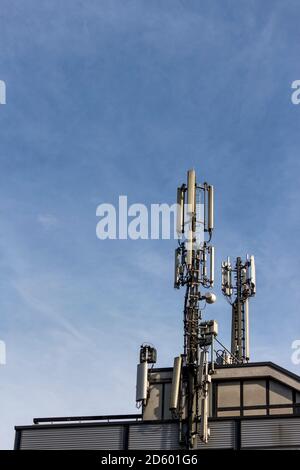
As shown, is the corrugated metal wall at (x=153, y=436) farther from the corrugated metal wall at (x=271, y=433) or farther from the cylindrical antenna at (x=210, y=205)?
the cylindrical antenna at (x=210, y=205)

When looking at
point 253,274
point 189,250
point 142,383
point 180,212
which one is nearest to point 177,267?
point 189,250

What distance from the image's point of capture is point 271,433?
39688mm

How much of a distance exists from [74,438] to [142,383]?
474 cm

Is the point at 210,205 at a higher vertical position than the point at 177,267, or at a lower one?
higher

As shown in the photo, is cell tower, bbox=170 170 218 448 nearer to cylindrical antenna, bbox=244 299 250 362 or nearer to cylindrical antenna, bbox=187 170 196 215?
cylindrical antenna, bbox=187 170 196 215

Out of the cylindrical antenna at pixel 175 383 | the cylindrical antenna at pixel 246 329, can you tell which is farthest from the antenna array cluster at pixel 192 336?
the cylindrical antenna at pixel 246 329

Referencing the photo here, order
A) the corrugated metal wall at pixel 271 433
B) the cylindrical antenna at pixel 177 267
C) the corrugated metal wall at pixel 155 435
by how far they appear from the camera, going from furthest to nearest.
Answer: the cylindrical antenna at pixel 177 267, the corrugated metal wall at pixel 155 435, the corrugated metal wall at pixel 271 433

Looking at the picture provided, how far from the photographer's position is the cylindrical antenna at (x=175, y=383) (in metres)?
42.3

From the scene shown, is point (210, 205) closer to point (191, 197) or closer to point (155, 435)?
point (191, 197)

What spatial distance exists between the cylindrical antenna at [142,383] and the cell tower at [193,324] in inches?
88.4

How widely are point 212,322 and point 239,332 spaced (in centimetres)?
2406

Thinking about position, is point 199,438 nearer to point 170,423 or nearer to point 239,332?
point 170,423
